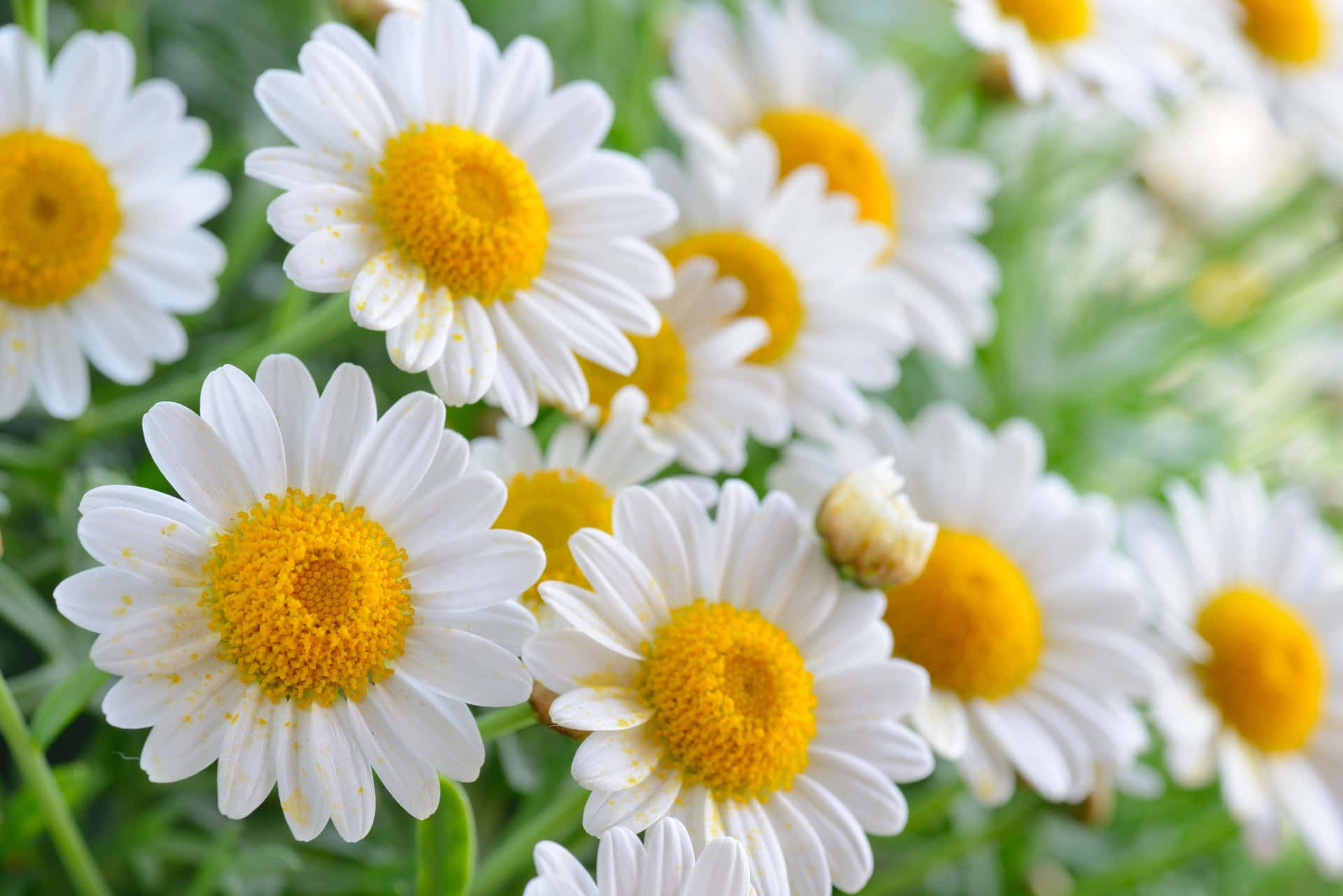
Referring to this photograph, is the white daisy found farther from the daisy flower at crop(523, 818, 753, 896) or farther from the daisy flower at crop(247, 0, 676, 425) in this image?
the daisy flower at crop(523, 818, 753, 896)

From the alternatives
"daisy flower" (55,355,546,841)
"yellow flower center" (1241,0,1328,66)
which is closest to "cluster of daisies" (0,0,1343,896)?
"daisy flower" (55,355,546,841)

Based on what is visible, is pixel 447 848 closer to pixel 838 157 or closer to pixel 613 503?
pixel 613 503

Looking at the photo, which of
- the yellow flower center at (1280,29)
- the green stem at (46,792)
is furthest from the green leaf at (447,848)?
the yellow flower center at (1280,29)

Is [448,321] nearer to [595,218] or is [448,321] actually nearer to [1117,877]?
[595,218]

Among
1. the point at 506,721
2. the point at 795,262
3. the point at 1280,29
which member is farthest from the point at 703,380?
the point at 1280,29

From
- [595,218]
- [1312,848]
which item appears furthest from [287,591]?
[1312,848]

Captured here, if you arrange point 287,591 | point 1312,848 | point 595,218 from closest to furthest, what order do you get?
point 287,591
point 595,218
point 1312,848
